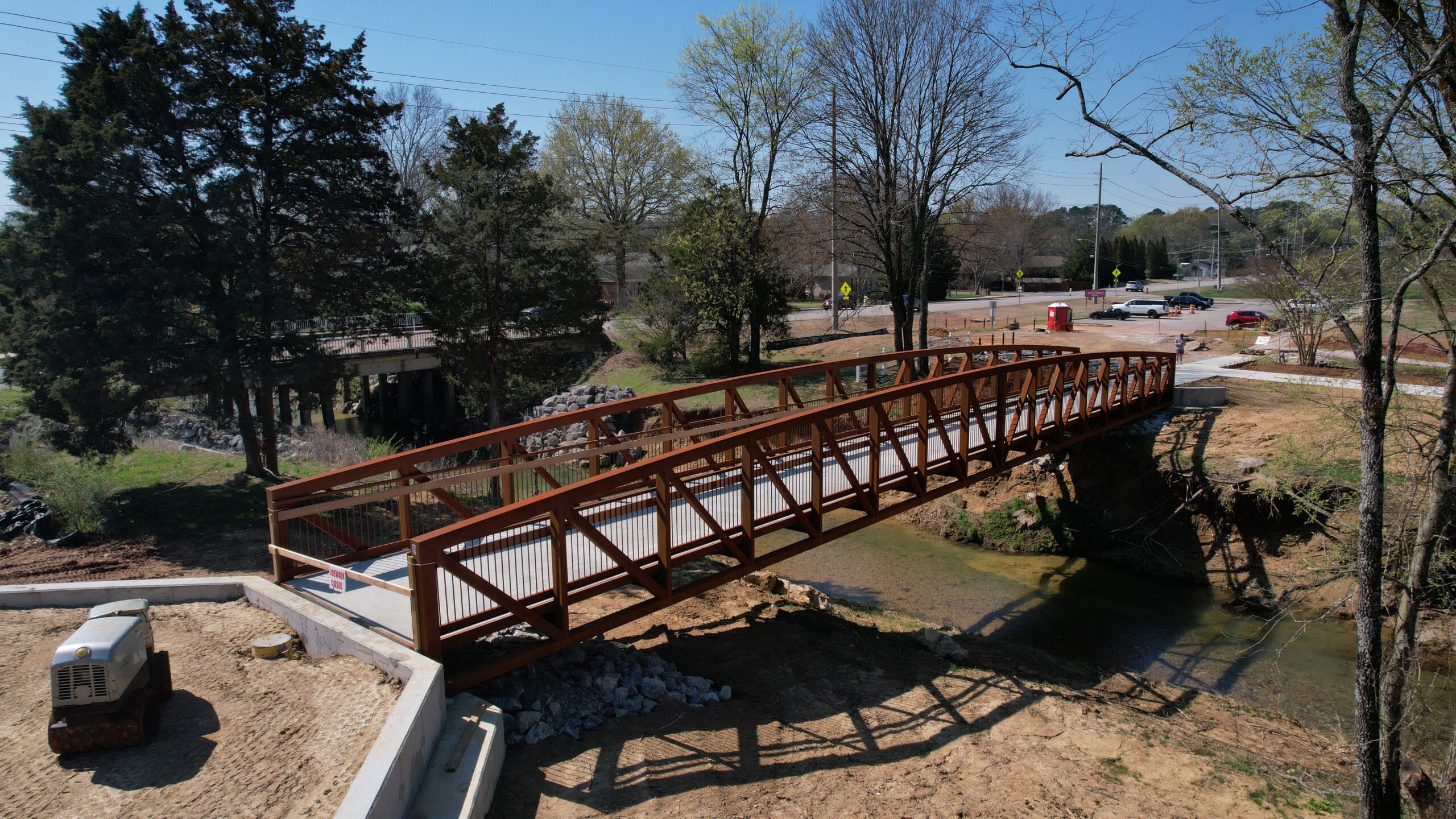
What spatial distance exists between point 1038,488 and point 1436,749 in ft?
31.0

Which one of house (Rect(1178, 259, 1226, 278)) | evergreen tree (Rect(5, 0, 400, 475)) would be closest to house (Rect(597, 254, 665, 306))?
evergreen tree (Rect(5, 0, 400, 475))

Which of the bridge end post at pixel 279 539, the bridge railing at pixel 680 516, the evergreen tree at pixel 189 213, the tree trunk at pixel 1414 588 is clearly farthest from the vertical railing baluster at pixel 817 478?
the evergreen tree at pixel 189 213

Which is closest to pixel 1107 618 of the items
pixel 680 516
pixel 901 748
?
pixel 901 748

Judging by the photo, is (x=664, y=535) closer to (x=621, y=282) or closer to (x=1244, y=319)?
(x=1244, y=319)

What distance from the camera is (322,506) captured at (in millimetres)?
8023

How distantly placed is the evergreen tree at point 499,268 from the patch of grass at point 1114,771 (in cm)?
1745

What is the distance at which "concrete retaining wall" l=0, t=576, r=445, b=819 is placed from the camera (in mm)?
4840

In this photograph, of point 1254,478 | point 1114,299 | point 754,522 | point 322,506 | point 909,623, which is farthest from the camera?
point 1114,299

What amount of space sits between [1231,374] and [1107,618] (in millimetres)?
13361

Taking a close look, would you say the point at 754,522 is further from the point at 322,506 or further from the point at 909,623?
the point at 322,506

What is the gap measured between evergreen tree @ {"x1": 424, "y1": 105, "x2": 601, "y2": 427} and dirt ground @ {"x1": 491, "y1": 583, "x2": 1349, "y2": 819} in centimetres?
1351

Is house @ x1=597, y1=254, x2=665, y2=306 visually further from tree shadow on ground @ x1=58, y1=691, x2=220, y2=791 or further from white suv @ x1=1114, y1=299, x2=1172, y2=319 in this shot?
tree shadow on ground @ x1=58, y1=691, x2=220, y2=791

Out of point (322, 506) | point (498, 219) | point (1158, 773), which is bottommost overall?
point (1158, 773)

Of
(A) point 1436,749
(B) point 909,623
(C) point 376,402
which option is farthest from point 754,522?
(C) point 376,402
